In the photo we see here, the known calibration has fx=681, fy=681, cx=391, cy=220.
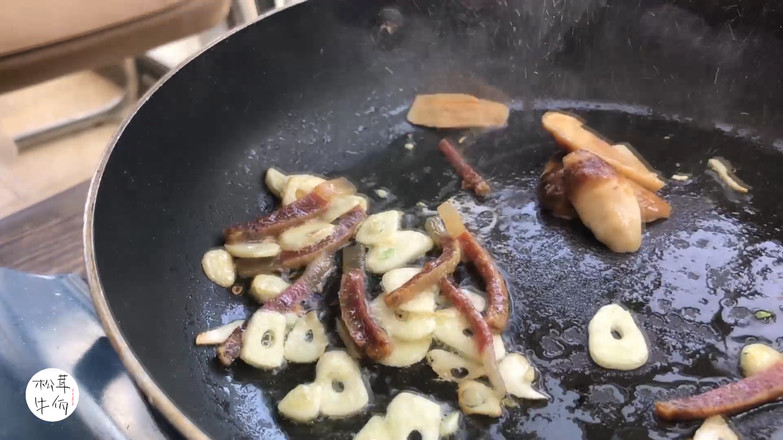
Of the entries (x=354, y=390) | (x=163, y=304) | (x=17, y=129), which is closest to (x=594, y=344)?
(x=354, y=390)

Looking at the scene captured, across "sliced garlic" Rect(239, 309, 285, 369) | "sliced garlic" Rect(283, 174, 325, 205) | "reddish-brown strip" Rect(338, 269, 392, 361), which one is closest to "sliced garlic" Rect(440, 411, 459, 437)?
"reddish-brown strip" Rect(338, 269, 392, 361)

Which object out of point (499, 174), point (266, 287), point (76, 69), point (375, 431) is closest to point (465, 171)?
point (499, 174)

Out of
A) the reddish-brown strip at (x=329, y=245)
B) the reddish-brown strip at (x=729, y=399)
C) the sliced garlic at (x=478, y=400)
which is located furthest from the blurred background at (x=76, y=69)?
the reddish-brown strip at (x=729, y=399)

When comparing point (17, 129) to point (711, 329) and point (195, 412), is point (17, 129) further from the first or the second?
point (711, 329)

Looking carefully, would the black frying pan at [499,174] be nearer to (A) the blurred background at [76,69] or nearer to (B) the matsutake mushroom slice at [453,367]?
(B) the matsutake mushroom slice at [453,367]

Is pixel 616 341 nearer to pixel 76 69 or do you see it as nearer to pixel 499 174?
pixel 499 174

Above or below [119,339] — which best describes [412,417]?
below
